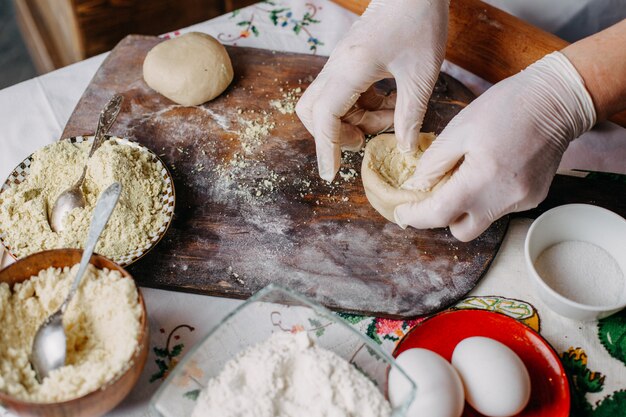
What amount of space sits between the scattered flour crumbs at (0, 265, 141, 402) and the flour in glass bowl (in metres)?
0.82

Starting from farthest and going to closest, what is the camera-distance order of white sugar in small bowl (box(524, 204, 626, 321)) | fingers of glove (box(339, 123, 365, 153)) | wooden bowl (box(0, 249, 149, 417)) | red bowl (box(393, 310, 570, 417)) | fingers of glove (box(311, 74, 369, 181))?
1. fingers of glove (box(339, 123, 365, 153))
2. fingers of glove (box(311, 74, 369, 181))
3. white sugar in small bowl (box(524, 204, 626, 321))
4. red bowl (box(393, 310, 570, 417))
5. wooden bowl (box(0, 249, 149, 417))

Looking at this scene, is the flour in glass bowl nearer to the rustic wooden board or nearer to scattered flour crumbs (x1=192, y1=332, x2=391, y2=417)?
the rustic wooden board

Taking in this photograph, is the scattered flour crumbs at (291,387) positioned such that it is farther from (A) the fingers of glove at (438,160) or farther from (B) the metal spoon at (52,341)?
(A) the fingers of glove at (438,160)

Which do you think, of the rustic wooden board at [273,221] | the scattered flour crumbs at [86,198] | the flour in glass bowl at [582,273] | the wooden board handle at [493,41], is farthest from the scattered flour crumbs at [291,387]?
the wooden board handle at [493,41]

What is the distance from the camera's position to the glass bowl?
972mm

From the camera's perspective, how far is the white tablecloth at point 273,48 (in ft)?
3.91

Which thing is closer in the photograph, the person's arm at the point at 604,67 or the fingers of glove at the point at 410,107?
the person's arm at the point at 604,67

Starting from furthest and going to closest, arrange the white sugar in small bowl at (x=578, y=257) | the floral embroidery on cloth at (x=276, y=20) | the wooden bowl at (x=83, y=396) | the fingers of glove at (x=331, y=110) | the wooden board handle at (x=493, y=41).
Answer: the floral embroidery on cloth at (x=276, y=20) < the wooden board handle at (x=493, y=41) < the fingers of glove at (x=331, y=110) < the white sugar in small bowl at (x=578, y=257) < the wooden bowl at (x=83, y=396)

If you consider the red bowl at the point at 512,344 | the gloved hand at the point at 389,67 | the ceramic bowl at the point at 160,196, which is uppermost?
the gloved hand at the point at 389,67

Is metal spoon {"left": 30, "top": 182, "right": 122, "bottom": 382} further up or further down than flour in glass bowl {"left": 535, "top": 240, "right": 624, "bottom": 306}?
further up

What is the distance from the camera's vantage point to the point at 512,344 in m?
1.15

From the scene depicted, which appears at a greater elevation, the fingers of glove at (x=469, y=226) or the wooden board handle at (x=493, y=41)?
the wooden board handle at (x=493, y=41)

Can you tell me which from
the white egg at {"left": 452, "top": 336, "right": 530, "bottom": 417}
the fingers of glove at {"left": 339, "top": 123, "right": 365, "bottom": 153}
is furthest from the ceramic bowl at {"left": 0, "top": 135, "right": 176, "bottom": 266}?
the white egg at {"left": 452, "top": 336, "right": 530, "bottom": 417}

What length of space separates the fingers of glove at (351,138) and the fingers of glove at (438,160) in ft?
0.65
